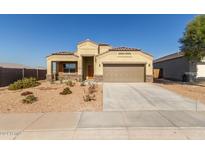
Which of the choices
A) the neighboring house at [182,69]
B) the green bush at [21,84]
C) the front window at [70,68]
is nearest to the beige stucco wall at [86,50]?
the front window at [70,68]

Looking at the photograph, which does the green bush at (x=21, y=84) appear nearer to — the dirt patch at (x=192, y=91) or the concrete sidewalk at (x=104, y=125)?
the concrete sidewalk at (x=104, y=125)

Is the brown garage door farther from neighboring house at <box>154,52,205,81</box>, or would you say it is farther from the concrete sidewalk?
the concrete sidewalk

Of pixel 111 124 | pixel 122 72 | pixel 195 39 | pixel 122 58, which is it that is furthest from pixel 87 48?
pixel 111 124

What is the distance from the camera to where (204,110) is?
921 centimetres

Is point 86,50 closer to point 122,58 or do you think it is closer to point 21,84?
point 122,58

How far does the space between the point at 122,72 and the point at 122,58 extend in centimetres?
173

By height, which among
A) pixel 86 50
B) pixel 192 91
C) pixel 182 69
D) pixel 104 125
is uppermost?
pixel 86 50

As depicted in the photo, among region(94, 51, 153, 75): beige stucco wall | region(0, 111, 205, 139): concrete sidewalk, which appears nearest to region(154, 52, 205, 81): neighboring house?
region(94, 51, 153, 75): beige stucco wall

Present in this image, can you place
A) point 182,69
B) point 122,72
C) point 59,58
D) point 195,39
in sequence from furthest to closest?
point 182,69 → point 59,58 → point 122,72 → point 195,39

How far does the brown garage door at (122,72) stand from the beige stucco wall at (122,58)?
0.62 m

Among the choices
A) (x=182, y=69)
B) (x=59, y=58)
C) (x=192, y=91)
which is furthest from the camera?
(x=182, y=69)

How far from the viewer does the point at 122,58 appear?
23.8 m

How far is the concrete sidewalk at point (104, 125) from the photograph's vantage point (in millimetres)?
5730

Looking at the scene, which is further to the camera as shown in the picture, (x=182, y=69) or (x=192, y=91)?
(x=182, y=69)
